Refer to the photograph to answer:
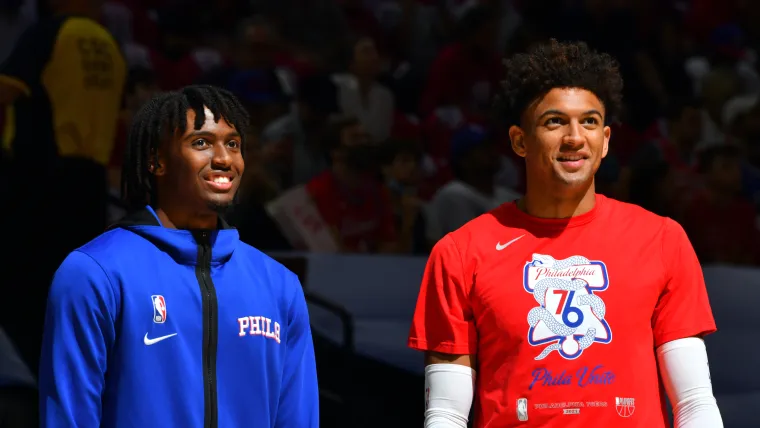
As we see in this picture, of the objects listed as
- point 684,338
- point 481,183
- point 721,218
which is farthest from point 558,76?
point 721,218

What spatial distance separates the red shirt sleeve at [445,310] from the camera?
282 cm

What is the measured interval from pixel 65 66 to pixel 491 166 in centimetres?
194

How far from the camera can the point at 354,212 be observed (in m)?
5.54

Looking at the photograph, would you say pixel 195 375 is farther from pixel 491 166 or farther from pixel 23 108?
pixel 491 166

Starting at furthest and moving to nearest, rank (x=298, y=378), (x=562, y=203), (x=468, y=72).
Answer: (x=468, y=72) < (x=562, y=203) < (x=298, y=378)

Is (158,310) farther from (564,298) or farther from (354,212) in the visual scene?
(354,212)

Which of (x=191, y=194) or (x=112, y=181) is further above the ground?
(x=112, y=181)

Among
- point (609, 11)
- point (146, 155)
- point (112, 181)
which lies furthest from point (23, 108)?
point (609, 11)

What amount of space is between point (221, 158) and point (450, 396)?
765 mm

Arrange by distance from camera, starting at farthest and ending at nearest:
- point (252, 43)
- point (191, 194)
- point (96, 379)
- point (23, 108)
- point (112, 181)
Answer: point (252, 43) < point (112, 181) < point (23, 108) < point (191, 194) < point (96, 379)

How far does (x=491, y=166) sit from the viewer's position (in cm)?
558

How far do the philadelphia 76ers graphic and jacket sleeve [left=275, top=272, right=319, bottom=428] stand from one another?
0.51 metres

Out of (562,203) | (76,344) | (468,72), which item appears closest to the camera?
(76,344)

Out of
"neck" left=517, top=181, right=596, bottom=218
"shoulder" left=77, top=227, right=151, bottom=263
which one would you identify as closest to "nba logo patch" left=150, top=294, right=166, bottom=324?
"shoulder" left=77, top=227, right=151, bottom=263
